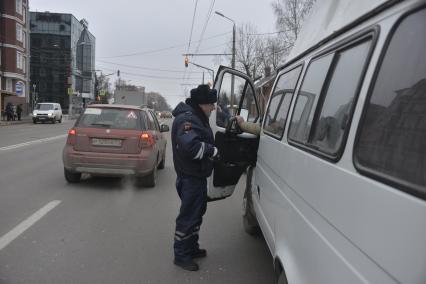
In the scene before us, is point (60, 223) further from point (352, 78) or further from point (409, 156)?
point (409, 156)

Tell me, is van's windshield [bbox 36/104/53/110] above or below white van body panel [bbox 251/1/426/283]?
below

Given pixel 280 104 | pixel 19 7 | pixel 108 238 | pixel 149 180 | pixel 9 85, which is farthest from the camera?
pixel 19 7

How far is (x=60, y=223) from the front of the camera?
5.62 meters

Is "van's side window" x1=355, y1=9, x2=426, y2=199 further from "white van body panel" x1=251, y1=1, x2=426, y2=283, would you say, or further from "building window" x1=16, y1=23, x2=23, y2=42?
"building window" x1=16, y1=23, x2=23, y2=42

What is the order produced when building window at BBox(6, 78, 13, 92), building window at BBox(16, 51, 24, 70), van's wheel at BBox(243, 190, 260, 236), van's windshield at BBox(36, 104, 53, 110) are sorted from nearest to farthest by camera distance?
1. van's wheel at BBox(243, 190, 260, 236)
2. van's windshield at BBox(36, 104, 53, 110)
3. building window at BBox(6, 78, 13, 92)
4. building window at BBox(16, 51, 24, 70)

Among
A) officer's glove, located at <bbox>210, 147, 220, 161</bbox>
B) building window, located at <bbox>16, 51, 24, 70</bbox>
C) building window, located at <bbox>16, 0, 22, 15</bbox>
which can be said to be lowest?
officer's glove, located at <bbox>210, 147, 220, 161</bbox>

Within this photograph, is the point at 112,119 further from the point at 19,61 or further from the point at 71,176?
the point at 19,61

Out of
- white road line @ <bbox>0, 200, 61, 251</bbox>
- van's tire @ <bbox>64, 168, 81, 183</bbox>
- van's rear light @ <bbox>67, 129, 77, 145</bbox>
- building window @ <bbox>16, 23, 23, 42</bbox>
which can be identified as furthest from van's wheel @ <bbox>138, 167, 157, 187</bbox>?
building window @ <bbox>16, 23, 23, 42</bbox>

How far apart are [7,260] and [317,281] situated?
10.9 feet

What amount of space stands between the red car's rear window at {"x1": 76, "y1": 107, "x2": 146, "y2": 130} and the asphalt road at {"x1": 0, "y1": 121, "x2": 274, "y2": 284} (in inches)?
44.5

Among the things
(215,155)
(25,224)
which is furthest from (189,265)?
(25,224)

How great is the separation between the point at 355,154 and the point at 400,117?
30 cm

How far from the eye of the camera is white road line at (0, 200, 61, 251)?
15.9ft

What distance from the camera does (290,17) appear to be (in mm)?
41719
